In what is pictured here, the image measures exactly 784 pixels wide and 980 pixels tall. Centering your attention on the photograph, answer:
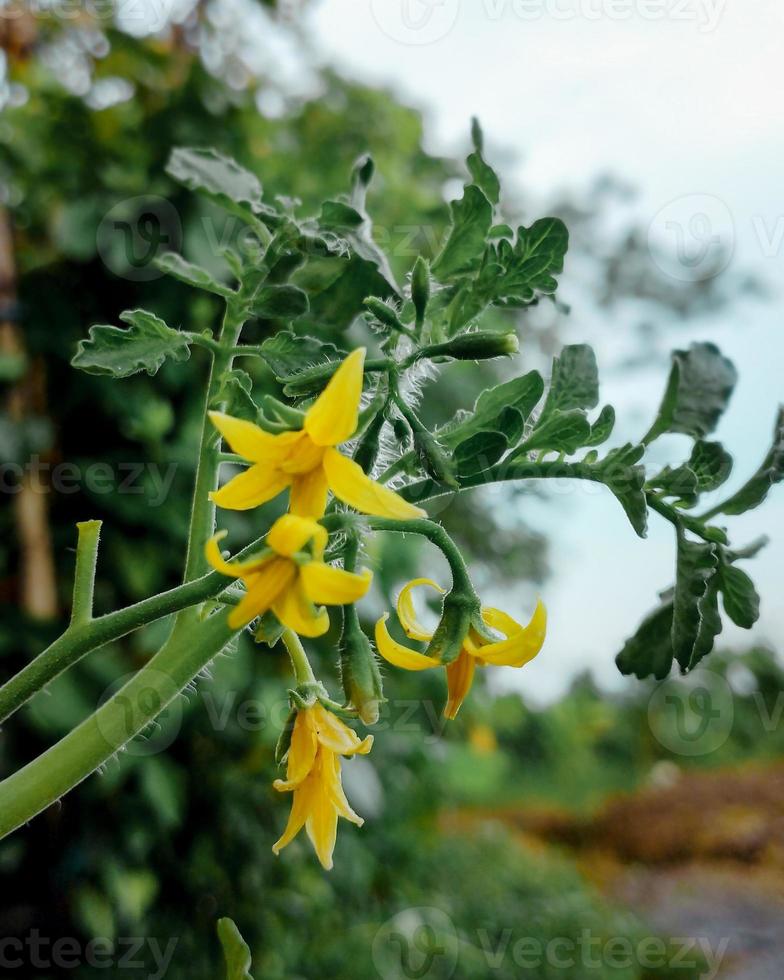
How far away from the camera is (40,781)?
0.34 metres

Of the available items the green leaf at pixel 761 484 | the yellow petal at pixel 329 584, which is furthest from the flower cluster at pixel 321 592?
the green leaf at pixel 761 484

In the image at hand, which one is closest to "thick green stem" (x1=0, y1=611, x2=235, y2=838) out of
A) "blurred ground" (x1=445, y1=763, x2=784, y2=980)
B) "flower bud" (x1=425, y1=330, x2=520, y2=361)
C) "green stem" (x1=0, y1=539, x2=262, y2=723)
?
"green stem" (x1=0, y1=539, x2=262, y2=723)

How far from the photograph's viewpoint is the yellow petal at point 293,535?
0.26 m

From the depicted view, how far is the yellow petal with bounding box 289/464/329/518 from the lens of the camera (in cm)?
29

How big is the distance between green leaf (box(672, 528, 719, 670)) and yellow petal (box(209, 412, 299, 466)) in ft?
0.52

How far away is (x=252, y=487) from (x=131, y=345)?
125 mm

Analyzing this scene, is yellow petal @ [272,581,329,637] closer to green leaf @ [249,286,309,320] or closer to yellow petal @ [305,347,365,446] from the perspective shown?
yellow petal @ [305,347,365,446]

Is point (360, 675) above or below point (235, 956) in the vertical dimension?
above

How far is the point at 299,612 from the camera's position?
0.86ft

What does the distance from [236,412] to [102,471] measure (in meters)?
0.86

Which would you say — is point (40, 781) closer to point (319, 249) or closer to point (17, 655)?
point (319, 249)

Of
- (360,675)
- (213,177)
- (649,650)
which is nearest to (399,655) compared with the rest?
(360,675)

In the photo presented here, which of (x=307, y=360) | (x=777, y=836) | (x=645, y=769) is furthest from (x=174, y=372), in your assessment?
(x=645, y=769)

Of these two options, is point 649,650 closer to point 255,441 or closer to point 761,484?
point 761,484
